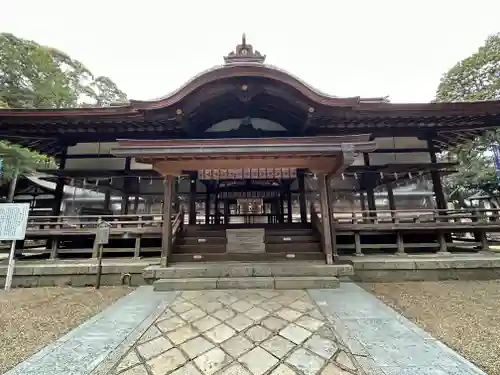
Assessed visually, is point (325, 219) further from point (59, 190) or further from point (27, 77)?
point (27, 77)

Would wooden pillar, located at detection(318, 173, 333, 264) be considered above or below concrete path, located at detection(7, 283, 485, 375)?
above

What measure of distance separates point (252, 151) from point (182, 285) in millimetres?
3598

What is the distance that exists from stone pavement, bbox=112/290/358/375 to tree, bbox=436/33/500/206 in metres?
17.8

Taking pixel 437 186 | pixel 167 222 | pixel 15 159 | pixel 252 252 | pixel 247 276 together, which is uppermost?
pixel 15 159

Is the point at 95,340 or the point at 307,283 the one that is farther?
the point at 307,283

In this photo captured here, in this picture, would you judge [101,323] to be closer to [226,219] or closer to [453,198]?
[226,219]

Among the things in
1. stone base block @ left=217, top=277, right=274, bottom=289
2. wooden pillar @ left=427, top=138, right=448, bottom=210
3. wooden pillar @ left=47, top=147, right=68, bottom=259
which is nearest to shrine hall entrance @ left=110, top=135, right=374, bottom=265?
stone base block @ left=217, top=277, right=274, bottom=289

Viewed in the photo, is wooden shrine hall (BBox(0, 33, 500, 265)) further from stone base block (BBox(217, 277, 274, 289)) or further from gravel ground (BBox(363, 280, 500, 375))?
gravel ground (BBox(363, 280, 500, 375))

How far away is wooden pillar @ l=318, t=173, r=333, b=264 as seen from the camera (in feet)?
20.1

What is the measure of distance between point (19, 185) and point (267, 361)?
21803 mm

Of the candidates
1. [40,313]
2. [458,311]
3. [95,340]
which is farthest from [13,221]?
[458,311]

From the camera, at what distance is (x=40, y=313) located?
14.2 ft

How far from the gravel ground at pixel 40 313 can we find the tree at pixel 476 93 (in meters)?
20.2

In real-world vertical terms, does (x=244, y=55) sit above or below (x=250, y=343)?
above
